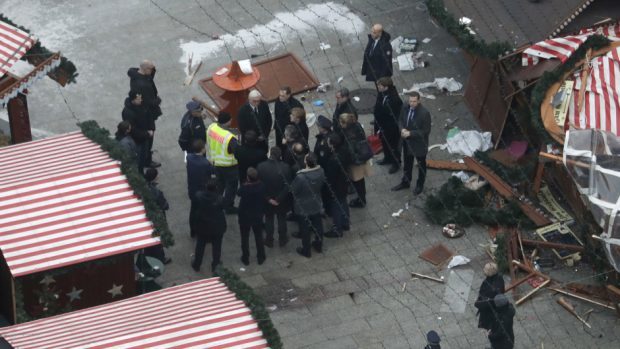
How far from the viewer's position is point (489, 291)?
13.6 m

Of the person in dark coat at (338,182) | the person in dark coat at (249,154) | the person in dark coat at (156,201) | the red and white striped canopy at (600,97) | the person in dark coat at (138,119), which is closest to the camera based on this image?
the person in dark coat at (156,201)

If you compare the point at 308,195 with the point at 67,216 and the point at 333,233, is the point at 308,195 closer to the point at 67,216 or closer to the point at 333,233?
the point at 333,233

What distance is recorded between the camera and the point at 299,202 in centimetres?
1539

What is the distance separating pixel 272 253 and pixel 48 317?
3891 millimetres

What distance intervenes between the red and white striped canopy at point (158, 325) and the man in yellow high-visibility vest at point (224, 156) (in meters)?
3.45

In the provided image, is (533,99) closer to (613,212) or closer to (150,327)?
(613,212)

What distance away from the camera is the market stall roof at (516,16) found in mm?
17312

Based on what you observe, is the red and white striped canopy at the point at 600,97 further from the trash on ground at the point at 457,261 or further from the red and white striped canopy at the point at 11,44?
the red and white striped canopy at the point at 11,44

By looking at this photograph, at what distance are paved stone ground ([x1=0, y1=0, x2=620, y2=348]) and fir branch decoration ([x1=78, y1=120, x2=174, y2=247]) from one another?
2.04m

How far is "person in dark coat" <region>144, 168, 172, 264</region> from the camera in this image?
15.1 meters

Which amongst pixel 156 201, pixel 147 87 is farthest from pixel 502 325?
pixel 147 87

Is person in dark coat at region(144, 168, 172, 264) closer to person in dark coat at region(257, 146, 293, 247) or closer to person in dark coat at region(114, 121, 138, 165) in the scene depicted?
person in dark coat at region(114, 121, 138, 165)

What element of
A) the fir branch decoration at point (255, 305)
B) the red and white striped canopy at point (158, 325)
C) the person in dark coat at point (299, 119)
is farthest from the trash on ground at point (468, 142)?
the red and white striped canopy at point (158, 325)

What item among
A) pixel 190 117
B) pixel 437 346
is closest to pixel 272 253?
pixel 190 117
